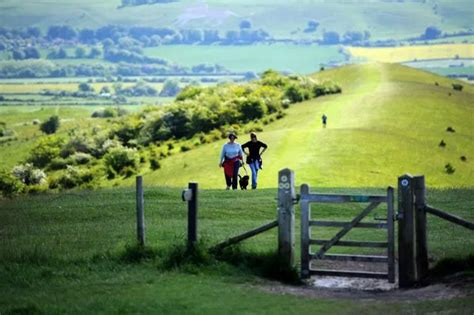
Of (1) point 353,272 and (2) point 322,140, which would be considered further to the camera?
(2) point 322,140

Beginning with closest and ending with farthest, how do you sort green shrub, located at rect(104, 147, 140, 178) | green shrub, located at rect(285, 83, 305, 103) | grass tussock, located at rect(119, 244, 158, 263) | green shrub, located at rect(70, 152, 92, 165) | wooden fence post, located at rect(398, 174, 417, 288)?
1. wooden fence post, located at rect(398, 174, 417, 288)
2. grass tussock, located at rect(119, 244, 158, 263)
3. green shrub, located at rect(104, 147, 140, 178)
4. green shrub, located at rect(70, 152, 92, 165)
5. green shrub, located at rect(285, 83, 305, 103)

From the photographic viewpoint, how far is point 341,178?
68.8 m

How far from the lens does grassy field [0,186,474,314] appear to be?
60.3 ft

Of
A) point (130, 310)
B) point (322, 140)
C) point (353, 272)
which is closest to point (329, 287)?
point (353, 272)

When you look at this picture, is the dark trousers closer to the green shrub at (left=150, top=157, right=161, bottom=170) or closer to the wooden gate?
the wooden gate

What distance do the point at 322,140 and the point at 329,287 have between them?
2526 inches

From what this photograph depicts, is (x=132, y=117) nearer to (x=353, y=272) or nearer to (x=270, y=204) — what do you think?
(x=270, y=204)

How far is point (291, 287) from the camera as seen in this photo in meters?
20.5

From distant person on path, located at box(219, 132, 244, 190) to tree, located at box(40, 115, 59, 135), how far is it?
6081 inches

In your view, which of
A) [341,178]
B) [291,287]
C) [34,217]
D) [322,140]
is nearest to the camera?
[291,287]

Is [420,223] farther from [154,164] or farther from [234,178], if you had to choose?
[154,164]

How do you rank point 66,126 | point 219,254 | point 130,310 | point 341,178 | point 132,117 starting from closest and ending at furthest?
point 130,310 < point 219,254 < point 341,178 < point 132,117 < point 66,126

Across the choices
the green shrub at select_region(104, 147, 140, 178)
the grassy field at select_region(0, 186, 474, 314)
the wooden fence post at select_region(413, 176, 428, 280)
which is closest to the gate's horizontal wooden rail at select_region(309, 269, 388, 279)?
the wooden fence post at select_region(413, 176, 428, 280)

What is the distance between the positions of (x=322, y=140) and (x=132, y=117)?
69527mm
